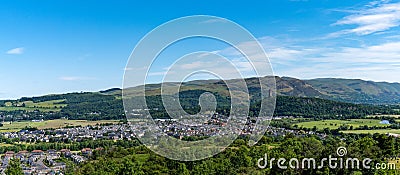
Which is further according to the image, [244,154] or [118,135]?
[118,135]

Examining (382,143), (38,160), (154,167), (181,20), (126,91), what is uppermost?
(181,20)

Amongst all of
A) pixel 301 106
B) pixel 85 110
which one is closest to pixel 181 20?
pixel 301 106

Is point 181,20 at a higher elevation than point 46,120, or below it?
higher

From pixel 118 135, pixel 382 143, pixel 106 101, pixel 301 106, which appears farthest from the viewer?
pixel 106 101

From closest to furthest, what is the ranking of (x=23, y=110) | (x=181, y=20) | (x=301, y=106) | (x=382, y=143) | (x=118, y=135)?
(x=181, y=20) → (x=382, y=143) → (x=118, y=135) → (x=301, y=106) → (x=23, y=110)

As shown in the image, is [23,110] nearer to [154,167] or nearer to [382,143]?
[154,167]

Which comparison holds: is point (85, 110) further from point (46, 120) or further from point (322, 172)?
point (322, 172)
